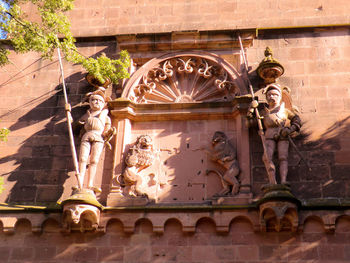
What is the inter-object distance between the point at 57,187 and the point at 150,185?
1.93 meters

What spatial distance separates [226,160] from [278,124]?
1.30 meters

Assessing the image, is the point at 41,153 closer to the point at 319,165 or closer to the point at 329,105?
the point at 319,165

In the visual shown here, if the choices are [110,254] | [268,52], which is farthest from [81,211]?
[268,52]

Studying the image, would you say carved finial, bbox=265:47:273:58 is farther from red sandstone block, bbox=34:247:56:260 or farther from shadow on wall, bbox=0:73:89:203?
red sandstone block, bbox=34:247:56:260

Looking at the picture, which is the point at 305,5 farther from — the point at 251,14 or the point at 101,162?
the point at 101,162

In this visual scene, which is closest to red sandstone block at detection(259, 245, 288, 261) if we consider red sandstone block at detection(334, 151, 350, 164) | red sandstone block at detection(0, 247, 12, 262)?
red sandstone block at detection(334, 151, 350, 164)

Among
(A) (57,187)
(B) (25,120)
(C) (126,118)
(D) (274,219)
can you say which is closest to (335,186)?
(D) (274,219)

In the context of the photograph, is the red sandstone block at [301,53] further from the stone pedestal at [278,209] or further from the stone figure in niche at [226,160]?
the stone pedestal at [278,209]

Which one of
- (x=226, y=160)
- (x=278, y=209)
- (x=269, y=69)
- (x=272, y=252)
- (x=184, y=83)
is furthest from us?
(x=184, y=83)

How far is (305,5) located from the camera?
14.8 meters

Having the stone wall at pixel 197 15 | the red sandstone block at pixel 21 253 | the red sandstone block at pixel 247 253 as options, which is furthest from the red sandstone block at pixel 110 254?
the stone wall at pixel 197 15

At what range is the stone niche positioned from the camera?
12.4 metres

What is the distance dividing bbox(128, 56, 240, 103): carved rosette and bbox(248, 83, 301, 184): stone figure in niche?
1.10 metres

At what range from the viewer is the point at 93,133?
42.1 feet
